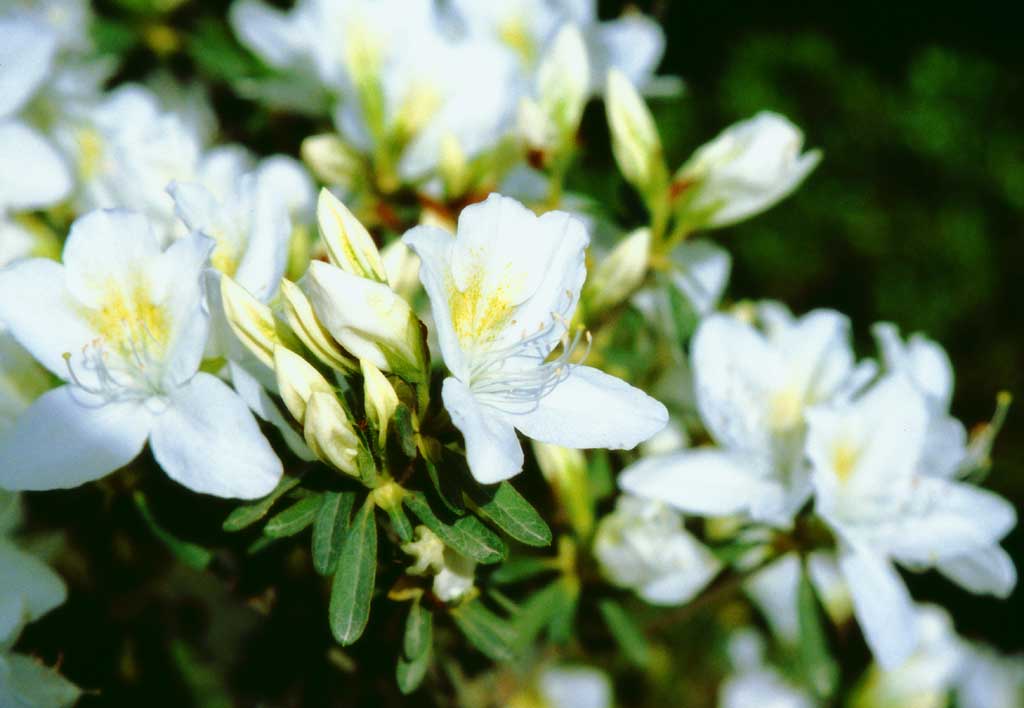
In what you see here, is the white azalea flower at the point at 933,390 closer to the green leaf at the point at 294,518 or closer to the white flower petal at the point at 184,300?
the green leaf at the point at 294,518

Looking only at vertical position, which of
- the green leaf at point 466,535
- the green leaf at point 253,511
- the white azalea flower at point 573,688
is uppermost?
the green leaf at point 253,511

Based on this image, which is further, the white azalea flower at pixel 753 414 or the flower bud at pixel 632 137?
the flower bud at pixel 632 137

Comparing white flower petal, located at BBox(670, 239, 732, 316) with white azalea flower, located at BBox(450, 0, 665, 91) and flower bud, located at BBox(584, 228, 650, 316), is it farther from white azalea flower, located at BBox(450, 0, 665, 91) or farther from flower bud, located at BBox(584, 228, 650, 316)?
white azalea flower, located at BBox(450, 0, 665, 91)

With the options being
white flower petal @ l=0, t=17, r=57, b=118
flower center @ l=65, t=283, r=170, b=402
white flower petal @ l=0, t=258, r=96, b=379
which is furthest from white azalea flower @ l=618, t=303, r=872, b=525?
white flower petal @ l=0, t=17, r=57, b=118

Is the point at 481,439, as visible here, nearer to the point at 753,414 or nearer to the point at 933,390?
the point at 753,414

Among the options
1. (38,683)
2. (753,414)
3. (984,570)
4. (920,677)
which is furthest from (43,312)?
(920,677)

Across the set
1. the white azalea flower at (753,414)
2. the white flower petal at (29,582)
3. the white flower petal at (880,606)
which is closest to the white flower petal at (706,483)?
the white azalea flower at (753,414)
